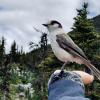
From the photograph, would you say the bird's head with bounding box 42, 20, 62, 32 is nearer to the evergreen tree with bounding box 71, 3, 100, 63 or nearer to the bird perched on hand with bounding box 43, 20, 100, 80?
the bird perched on hand with bounding box 43, 20, 100, 80

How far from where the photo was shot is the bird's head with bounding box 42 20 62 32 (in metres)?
6.88

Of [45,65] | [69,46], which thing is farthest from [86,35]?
[69,46]

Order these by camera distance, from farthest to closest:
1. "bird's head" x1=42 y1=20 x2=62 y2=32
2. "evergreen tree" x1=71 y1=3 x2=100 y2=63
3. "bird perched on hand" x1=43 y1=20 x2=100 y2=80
Result: "evergreen tree" x1=71 y1=3 x2=100 y2=63 < "bird's head" x1=42 y1=20 x2=62 y2=32 < "bird perched on hand" x1=43 y1=20 x2=100 y2=80

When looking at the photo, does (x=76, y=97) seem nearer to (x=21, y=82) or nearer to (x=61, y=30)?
(x=61, y=30)

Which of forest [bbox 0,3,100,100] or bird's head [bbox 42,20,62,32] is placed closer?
bird's head [bbox 42,20,62,32]

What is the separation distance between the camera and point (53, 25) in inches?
274

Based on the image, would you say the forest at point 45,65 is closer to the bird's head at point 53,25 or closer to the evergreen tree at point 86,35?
the evergreen tree at point 86,35

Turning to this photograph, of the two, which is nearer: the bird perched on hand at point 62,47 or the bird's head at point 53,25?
the bird perched on hand at point 62,47

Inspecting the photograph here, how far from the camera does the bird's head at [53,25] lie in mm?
6875

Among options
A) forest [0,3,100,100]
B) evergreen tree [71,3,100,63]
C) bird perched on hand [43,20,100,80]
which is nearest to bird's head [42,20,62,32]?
bird perched on hand [43,20,100,80]

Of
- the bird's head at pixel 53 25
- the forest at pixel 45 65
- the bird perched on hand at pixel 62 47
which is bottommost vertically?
the bird perched on hand at pixel 62 47

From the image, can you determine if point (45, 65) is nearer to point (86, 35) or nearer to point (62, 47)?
point (86, 35)

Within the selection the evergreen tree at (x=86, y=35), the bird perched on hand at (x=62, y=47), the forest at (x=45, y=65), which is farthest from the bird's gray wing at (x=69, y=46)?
the evergreen tree at (x=86, y=35)

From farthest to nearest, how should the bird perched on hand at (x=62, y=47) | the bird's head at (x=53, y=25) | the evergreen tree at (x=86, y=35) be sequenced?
the evergreen tree at (x=86, y=35), the bird's head at (x=53, y=25), the bird perched on hand at (x=62, y=47)
